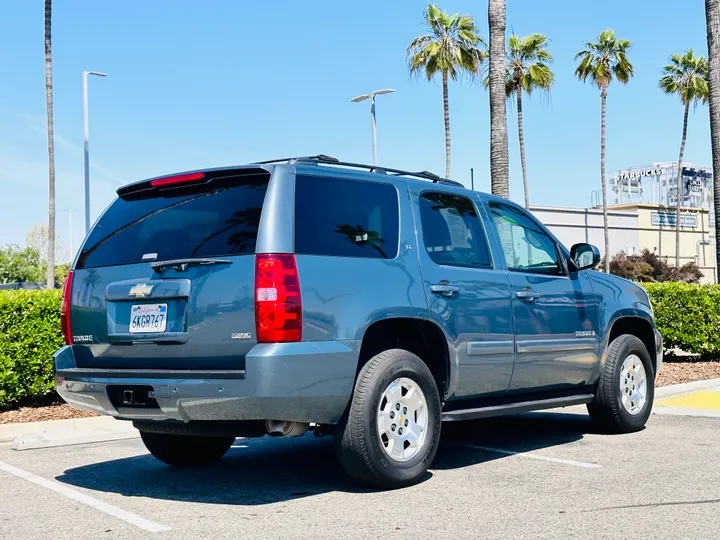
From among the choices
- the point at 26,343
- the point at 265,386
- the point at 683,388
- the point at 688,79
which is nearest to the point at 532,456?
the point at 265,386

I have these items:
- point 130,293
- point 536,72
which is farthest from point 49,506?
point 536,72

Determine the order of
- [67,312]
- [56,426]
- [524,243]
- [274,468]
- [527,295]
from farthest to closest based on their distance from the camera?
[56,426] < [524,243] < [527,295] < [274,468] < [67,312]

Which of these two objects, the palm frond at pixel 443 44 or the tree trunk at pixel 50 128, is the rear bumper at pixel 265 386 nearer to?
the tree trunk at pixel 50 128

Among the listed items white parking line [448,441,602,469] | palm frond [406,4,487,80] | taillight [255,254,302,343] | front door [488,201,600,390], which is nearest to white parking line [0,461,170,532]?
taillight [255,254,302,343]

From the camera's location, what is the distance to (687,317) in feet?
48.6

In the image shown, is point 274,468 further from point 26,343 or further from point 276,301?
point 26,343

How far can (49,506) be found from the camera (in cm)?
584

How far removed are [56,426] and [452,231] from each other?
196 inches

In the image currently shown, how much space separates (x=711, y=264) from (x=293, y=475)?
67853 mm

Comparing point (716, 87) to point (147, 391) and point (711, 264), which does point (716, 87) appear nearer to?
point (147, 391)

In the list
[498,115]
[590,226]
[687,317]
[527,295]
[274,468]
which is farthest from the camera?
[590,226]

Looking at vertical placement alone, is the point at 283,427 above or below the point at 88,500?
above

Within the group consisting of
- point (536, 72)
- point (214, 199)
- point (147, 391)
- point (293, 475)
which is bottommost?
point (293, 475)

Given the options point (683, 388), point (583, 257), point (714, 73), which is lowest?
point (683, 388)
